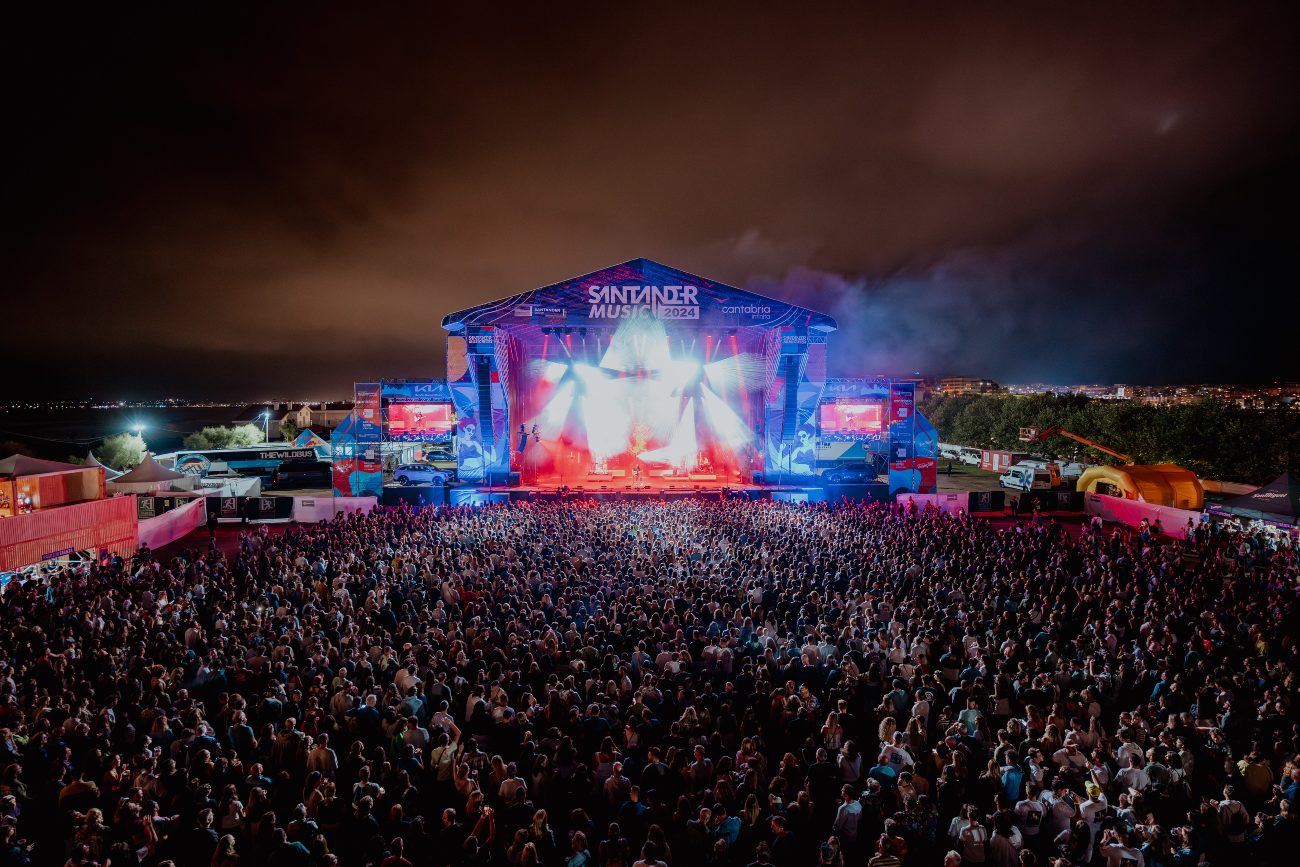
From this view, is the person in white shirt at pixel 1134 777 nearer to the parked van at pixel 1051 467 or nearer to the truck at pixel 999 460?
the parked van at pixel 1051 467

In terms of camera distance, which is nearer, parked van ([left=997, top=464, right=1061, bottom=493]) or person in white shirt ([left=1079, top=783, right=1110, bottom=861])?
person in white shirt ([left=1079, top=783, right=1110, bottom=861])

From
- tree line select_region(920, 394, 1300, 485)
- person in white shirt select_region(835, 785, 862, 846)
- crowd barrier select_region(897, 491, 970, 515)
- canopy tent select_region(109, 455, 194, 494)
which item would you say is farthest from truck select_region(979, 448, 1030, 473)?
canopy tent select_region(109, 455, 194, 494)

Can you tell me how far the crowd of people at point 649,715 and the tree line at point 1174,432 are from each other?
85.2ft

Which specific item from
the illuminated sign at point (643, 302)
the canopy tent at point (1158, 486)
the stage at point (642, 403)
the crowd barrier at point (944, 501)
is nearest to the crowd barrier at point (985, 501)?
the crowd barrier at point (944, 501)

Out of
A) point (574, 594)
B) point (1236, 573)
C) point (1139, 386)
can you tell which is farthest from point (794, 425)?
point (1139, 386)

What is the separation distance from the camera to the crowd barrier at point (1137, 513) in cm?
1952

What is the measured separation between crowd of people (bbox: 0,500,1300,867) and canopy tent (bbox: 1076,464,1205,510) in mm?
12974

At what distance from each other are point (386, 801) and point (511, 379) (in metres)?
23.1

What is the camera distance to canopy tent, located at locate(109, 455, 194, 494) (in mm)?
24047

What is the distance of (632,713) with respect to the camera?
6.41 meters

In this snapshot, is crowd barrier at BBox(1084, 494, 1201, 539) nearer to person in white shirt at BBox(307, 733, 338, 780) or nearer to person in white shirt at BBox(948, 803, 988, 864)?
person in white shirt at BBox(948, 803, 988, 864)

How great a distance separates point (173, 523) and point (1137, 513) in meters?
32.9

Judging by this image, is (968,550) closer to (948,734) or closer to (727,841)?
(948,734)

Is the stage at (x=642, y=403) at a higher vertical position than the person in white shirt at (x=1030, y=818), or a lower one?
higher
